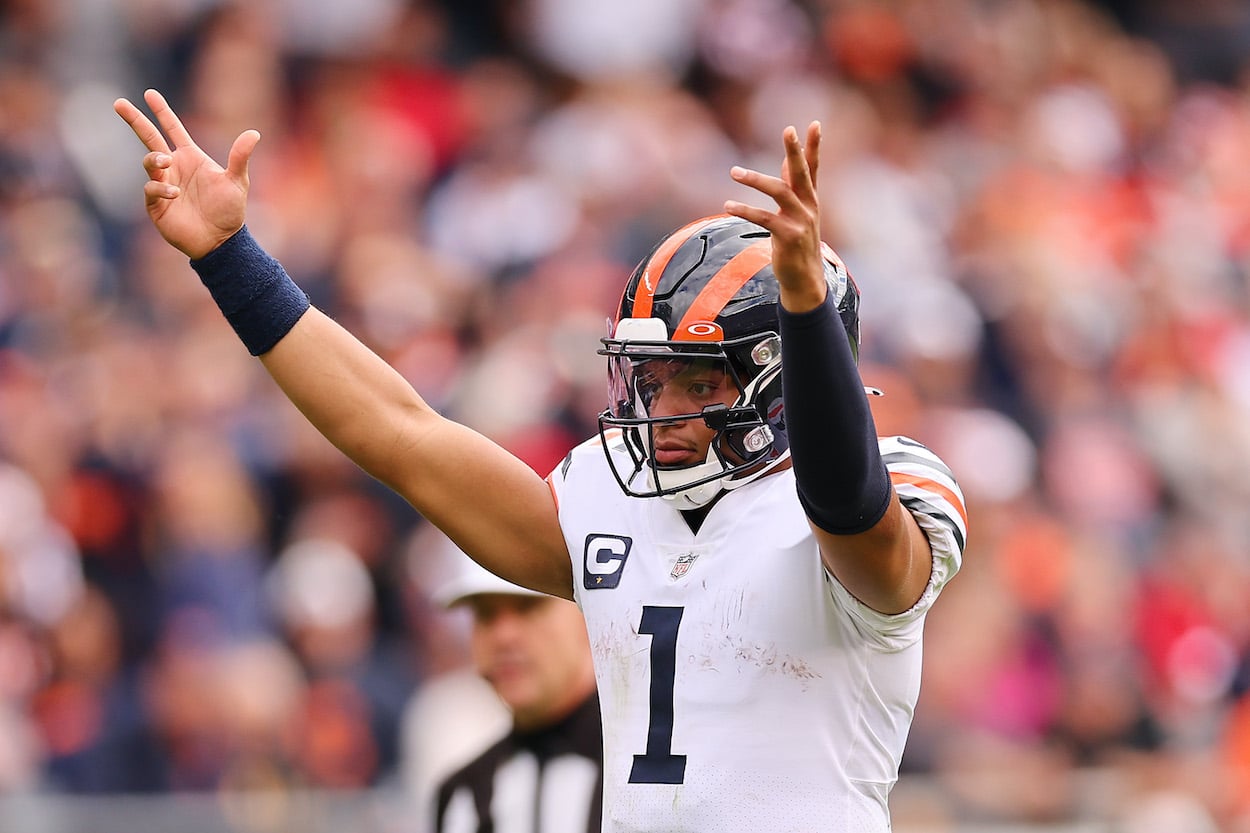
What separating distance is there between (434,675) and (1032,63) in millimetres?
6871

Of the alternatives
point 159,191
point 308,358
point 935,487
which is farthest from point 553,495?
point 159,191

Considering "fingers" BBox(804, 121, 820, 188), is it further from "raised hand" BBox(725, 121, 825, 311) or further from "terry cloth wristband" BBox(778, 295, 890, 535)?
"terry cloth wristband" BBox(778, 295, 890, 535)

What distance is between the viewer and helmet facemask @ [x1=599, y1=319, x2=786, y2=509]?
3.22 m

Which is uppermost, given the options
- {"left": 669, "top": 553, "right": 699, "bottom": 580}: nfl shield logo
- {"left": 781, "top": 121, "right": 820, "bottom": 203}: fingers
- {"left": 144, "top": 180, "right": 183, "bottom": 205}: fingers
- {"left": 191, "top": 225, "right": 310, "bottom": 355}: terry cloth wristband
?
{"left": 144, "top": 180, "right": 183, "bottom": 205}: fingers

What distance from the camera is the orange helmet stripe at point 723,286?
→ 3.25m

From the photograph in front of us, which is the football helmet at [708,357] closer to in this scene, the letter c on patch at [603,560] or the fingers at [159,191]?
the letter c on patch at [603,560]

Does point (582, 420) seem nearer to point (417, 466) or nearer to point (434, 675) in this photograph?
point (434, 675)

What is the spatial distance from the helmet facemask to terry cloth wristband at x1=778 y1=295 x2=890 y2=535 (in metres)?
0.34

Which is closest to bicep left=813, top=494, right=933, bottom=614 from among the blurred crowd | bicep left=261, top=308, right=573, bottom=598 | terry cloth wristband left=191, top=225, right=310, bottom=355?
bicep left=261, top=308, right=573, bottom=598

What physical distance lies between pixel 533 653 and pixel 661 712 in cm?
199

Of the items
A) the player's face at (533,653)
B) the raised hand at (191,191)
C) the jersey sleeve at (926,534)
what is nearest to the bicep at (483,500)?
the raised hand at (191,191)

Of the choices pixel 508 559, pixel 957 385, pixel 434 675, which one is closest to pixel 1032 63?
pixel 957 385

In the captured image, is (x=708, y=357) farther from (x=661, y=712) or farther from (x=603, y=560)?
(x=661, y=712)

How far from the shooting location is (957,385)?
9.20 m
